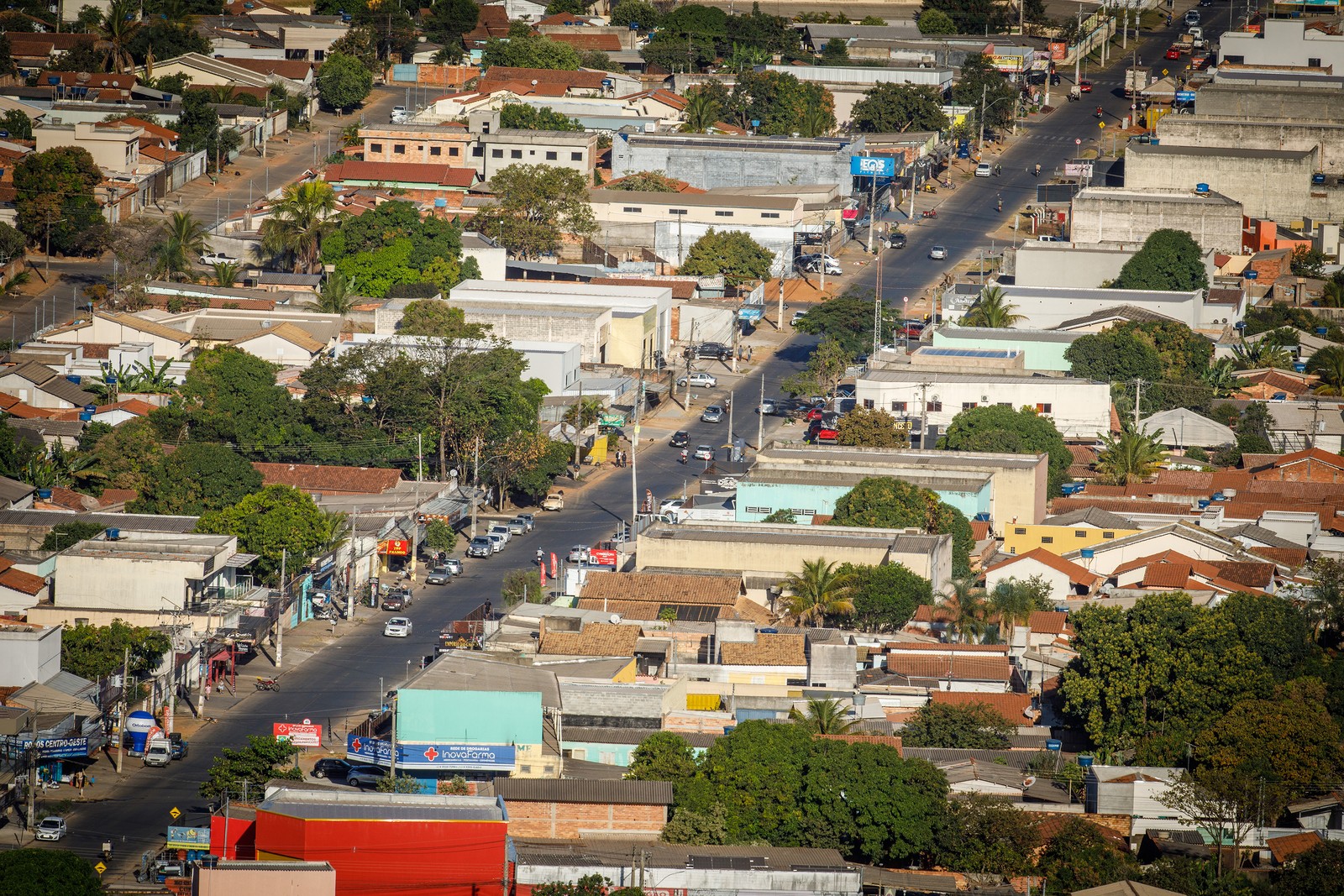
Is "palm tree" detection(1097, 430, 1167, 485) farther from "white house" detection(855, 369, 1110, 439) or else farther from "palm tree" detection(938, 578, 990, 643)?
"palm tree" detection(938, 578, 990, 643)

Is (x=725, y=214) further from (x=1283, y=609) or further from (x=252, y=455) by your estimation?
(x=1283, y=609)

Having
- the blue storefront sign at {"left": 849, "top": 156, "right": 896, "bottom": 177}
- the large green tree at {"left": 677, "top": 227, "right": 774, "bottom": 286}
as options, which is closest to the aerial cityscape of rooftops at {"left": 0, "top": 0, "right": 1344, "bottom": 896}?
the blue storefront sign at {"left": 849, "top": 156, "right": 896, "bottom": 177}

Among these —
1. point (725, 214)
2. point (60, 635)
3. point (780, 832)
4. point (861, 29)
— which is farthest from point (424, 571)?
point (861, 29)

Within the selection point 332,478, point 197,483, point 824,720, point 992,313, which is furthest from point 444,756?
point 992,313

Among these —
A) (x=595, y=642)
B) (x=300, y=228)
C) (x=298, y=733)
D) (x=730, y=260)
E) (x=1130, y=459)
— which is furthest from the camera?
(x=730, y=260)

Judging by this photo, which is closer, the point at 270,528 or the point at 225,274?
the point at 270,528

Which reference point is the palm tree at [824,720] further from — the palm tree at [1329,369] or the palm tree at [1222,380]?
the palm tree at [1329,369]

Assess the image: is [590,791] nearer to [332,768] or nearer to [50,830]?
[332,768]
